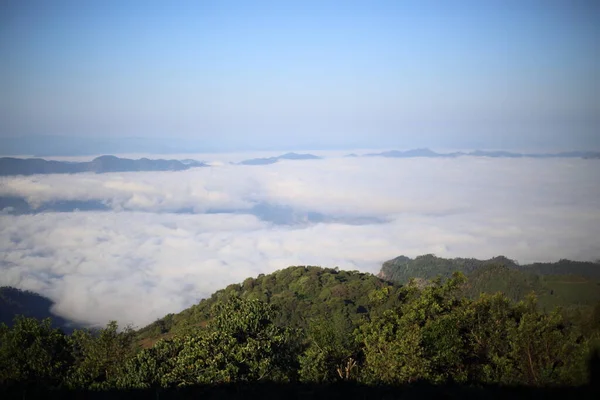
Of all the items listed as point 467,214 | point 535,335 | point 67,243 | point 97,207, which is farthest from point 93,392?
point 97,207

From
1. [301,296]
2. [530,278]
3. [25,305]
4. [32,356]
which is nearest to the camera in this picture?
[32,356]

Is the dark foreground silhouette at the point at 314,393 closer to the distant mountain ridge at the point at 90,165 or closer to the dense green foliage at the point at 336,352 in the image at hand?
the dense green foliage at the point at 336,352

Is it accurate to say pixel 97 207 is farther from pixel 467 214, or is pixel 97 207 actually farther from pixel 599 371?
pixel 599 371

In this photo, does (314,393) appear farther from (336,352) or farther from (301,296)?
(301,296)

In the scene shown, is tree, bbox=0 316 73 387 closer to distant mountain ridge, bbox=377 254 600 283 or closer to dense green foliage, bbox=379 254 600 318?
dense green foliage, bbox=379 254 600 318

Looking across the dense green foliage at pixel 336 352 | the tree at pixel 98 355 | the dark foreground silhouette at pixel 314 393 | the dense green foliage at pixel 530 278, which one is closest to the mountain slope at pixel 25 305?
the dense green foliage at pixel 530 278

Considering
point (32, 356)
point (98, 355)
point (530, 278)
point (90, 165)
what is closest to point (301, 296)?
point (530, 278)

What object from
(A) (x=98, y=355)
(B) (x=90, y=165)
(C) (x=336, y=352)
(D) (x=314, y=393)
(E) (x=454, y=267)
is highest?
(B) (x=90, y=165)

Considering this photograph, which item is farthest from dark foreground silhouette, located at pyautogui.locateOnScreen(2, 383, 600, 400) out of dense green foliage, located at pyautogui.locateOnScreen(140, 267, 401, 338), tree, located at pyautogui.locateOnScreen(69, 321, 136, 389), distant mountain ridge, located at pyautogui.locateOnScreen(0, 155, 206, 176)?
distant mountain ridge, located at pyautogui.locateOnScreen(0, 155, 206, 176)
